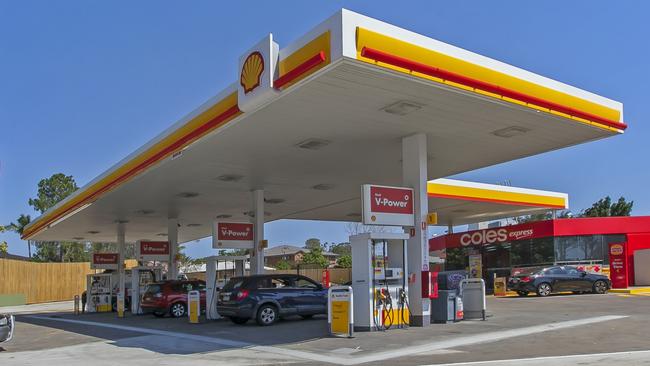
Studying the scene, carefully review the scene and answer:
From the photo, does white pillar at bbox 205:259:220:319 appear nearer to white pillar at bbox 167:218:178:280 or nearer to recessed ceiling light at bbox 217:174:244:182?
recessed ceiling light at bbox 217:174:244:182

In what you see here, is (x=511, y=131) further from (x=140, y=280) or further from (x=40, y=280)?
(x=40, y=280)

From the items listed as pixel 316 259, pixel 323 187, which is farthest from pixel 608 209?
pixel 323 187

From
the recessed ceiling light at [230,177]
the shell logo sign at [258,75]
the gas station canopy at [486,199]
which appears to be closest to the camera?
the shell logo sign at [258,75]

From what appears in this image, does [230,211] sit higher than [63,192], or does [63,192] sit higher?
[63,192]

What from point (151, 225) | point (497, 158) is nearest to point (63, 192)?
point (151, 225)

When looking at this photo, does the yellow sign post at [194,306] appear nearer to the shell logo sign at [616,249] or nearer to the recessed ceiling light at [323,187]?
the recessed ceiling light at [323,187]

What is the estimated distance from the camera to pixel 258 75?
1245 centimetres

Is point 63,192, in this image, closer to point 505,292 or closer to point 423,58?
point 505,292

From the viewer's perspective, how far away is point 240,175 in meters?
21.4

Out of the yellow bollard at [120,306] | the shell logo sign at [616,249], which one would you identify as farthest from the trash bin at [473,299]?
the shell logo sign at [616,249]

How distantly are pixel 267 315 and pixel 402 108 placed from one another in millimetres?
7205

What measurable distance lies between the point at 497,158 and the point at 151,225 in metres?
22.9

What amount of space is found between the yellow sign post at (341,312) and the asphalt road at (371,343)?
0.33m

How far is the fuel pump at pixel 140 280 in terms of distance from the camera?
2603cm
